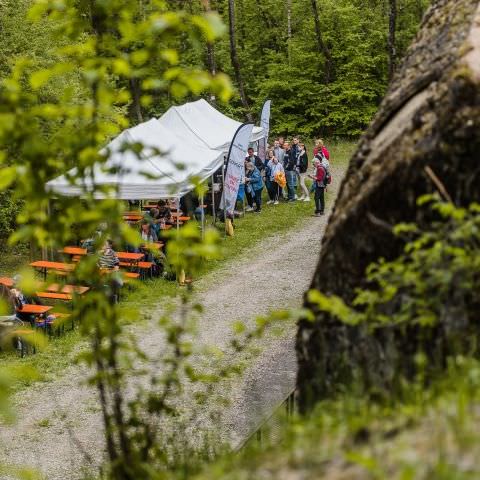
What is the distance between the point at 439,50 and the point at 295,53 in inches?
1188

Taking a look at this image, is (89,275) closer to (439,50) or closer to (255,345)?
(439,50)

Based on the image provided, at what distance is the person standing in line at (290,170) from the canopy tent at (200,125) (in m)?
1.79

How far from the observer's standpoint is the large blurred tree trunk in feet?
16.7

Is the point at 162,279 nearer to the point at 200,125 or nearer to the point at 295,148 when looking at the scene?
the point at 200,125

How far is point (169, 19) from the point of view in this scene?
4.01 meters

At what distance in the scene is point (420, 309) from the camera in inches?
165

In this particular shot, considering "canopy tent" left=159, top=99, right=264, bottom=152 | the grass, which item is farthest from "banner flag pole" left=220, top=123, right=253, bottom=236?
the grass

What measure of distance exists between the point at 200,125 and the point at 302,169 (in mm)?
3562

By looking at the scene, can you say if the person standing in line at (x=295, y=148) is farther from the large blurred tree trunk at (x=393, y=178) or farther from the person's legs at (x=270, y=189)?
the large blurred tree trunk at (x=393, y=178)

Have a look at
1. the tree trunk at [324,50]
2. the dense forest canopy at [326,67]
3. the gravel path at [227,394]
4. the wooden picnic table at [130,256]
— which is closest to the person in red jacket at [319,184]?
the gravel path at [227,394]

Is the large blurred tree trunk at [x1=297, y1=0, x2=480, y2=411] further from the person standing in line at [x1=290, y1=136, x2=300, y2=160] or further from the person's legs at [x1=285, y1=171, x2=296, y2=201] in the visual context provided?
the person's legs at [x1=285, y1=171, x2=296, y2=201]

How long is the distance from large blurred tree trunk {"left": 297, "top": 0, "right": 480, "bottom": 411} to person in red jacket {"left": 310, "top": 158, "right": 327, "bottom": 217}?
48.7 feet

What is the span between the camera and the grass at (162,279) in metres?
13.2

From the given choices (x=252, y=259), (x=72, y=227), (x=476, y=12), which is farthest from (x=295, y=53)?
(x=72, y=227)
